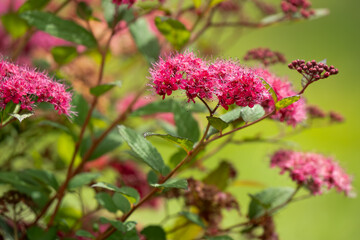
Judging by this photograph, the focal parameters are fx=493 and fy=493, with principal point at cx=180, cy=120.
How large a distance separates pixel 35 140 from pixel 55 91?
0.49 meters

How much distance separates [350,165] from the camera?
6.28 ft

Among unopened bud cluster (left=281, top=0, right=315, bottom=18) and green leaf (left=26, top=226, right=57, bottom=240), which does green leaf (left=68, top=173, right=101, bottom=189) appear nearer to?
green leaf (left=26, top=226, right=57, bottom=240)

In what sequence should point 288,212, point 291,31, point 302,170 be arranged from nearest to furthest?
1. point 302,170
2. point 288,212
3. point 291,31

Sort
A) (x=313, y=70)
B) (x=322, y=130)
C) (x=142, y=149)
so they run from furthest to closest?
(x=322, y=130) < (x=142, y=149) < (x=313, y=70)

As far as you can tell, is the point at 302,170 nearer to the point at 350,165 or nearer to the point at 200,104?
the point at 200,104

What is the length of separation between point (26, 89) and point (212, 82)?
0.21m

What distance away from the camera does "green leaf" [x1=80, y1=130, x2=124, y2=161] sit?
2.80ft

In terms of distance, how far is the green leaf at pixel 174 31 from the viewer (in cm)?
80

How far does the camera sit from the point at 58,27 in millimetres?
798

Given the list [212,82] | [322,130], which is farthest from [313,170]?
[322,130]

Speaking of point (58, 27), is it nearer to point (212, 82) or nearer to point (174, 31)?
point (174, 31)

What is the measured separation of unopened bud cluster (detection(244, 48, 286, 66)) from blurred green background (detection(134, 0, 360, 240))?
509mm

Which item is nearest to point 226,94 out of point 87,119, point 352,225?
point 87,119

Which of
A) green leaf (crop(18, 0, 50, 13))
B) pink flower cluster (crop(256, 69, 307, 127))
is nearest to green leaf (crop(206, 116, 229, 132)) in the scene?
pink flower cluster (crop(256, 69, 307, 127))
